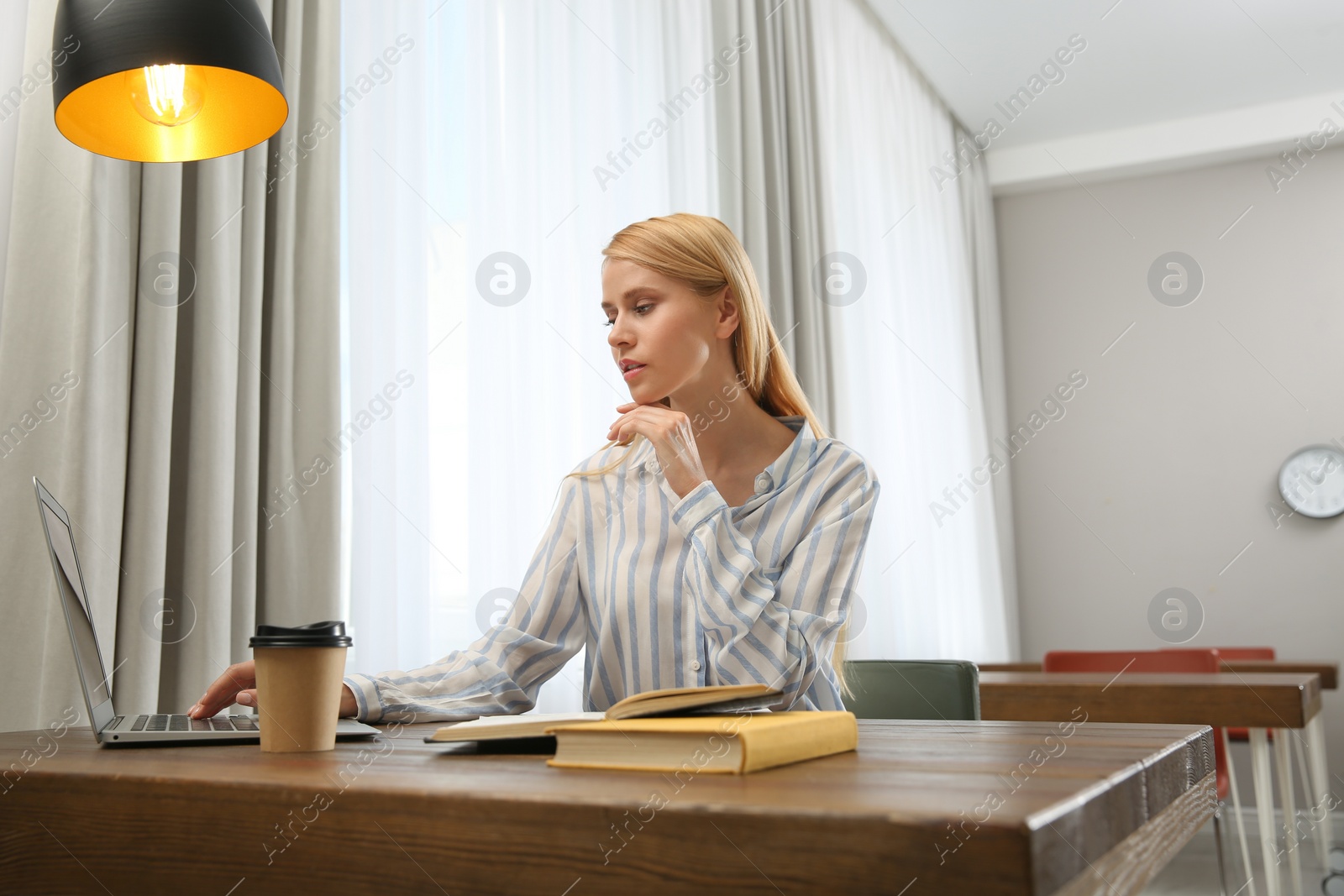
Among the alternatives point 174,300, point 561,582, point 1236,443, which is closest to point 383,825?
point 561,582

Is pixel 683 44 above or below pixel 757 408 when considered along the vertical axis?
above

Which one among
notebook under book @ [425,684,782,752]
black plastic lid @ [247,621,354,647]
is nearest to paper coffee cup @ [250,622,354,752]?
black plastic lid @ [247,621,354,647]

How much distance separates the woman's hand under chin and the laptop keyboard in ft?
1.65

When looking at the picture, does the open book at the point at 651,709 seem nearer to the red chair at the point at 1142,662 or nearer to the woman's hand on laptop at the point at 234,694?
the woman's hand on laptop at the point at 234,694

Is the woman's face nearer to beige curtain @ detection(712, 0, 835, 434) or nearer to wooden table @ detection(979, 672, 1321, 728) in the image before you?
wooden table @ detection(979, 672, 1321, 728)

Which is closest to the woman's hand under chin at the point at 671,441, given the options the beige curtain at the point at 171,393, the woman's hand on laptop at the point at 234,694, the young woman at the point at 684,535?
the young woman at the point at 684,535

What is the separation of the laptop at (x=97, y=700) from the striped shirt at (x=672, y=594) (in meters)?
0.17

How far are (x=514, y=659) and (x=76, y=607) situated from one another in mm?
501

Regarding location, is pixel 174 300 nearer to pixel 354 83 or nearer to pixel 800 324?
pixel 354 83

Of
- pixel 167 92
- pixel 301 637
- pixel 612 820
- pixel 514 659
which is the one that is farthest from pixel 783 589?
pixel 167 92

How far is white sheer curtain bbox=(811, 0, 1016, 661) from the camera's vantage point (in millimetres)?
Answer: 3932

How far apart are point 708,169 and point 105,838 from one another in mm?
2701

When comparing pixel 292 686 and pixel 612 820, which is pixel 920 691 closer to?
pixel 292 686

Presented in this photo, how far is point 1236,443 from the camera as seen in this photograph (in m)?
5.20
